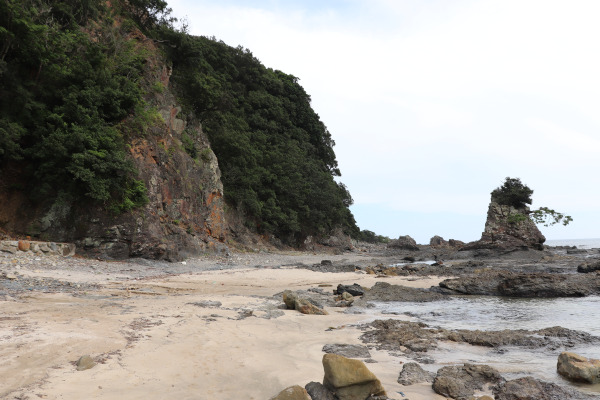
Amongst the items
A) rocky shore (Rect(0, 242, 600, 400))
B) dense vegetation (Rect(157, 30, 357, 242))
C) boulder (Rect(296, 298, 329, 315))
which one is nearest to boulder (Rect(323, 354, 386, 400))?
rocky shore (Rect(0, 242, 600, 400))

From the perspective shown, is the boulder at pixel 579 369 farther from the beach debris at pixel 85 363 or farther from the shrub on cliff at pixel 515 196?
the shrub on cliff at pixel 515 196

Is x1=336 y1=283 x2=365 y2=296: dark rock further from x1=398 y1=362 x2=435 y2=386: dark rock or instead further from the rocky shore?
x1=398 y1=362 x2=435 y2=386: dark rock

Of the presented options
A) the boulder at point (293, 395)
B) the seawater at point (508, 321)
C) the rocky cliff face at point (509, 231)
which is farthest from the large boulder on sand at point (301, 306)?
the rocky cliff face at point (509, 231)

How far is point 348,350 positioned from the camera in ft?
20.0

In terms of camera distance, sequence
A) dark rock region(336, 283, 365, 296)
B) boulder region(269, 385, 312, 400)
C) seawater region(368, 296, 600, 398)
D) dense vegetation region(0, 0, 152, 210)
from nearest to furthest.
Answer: boulder region(269, 385, 312, 400), seawater region(368, 296, 600, 398), dark rock region(336, 283, 365, 296), dense vegetation region(0, 0, 152, 210)

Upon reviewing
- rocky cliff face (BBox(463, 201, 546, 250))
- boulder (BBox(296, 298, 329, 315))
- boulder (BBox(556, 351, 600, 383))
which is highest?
rocky cliff face (BBox(463, 201, 546, 250))

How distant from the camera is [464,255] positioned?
3644cm

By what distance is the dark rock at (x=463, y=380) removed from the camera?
4.41m

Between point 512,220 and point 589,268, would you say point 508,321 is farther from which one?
point 512,220

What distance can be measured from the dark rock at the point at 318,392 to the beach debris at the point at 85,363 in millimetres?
2592

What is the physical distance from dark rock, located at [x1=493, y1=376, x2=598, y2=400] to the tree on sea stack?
35.7 meters

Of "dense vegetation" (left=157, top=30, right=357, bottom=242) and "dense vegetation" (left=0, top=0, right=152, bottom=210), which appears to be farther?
"dense vegetation" (left=157, top=30, right=357, bottom=242)

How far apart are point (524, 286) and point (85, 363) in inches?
575

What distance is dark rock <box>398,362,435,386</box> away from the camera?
15.7 feet
